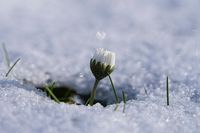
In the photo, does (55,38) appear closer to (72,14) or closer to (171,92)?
(72,14)

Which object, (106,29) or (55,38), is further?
(106,29)

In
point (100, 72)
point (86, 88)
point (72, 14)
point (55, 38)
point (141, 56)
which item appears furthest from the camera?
point (72, 14)

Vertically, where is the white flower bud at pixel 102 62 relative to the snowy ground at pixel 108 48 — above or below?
above

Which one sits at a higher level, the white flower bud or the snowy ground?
the white flower bud

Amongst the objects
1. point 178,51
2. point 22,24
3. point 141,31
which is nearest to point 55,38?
point 22,24

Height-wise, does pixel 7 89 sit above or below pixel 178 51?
above

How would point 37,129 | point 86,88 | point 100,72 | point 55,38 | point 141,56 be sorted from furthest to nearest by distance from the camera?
1. point 55,38
2. point 141,56
3. point 86,88
4. point 100,72
5. point 37,129

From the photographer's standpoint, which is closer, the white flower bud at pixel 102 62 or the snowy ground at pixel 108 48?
the snowy ground at pixel 108 48

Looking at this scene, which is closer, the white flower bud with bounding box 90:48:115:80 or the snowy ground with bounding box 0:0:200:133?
the snowy ground with bounding box 0:0:200:133
